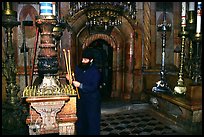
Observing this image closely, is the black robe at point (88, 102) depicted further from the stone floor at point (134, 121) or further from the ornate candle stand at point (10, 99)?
the ornate candle stand at point (10, 99)

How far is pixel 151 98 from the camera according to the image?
28.2 feet

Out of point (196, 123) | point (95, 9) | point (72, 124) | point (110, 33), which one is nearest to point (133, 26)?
point (110, 33)

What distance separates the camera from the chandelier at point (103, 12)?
9445 mm

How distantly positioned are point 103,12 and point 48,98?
578cm

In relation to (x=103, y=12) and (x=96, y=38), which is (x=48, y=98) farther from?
(x=96, y=38)

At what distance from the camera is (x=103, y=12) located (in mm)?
9516

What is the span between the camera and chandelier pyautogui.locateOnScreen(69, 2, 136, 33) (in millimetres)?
9445

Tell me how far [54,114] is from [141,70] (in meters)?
6.35

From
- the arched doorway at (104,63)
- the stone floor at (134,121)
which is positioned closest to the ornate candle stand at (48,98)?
the stone floor at (134,121)

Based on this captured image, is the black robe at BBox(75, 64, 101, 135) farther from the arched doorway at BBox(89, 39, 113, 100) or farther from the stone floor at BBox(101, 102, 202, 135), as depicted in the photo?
the arched doorway at BBox(89, 39, 113, 100)

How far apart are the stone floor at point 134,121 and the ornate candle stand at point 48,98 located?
5.80 ft

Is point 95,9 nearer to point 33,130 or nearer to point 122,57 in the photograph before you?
point 122,57

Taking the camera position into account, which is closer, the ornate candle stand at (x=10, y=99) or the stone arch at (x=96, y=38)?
the ornate candle stand at (x=10, y=99)

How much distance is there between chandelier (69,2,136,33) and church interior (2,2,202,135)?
1.5 inches
